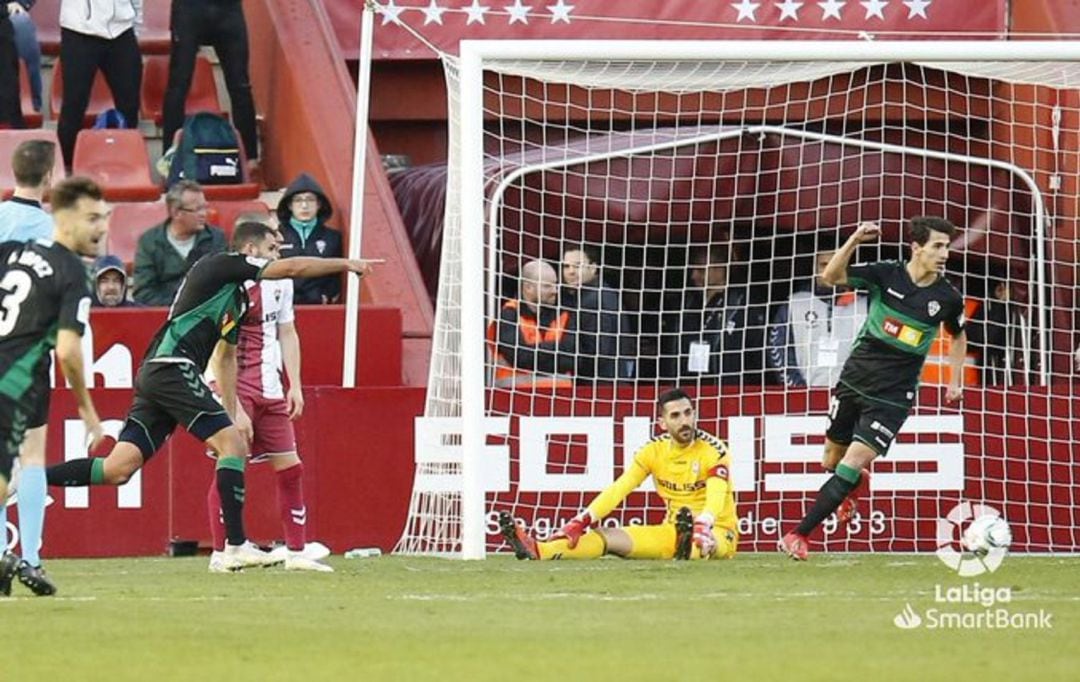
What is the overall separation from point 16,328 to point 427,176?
812 centimetres

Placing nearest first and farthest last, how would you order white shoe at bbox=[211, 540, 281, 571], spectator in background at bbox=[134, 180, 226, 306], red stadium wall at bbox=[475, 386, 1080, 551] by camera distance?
1. white shoe at bbox=[211, 540, 281, 571]
2. red stadium wall at bbox=[475, 386, 1080, 551]
3. spectator in background at bbox=[134, 180, 226, 306]

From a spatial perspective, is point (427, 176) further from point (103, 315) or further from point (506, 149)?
point (103, 315)

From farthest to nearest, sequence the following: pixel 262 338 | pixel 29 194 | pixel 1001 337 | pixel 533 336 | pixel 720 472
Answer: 1. pixel 1001 337
2. pixel 533 336
3. pixel 720 472
4. pixel 262 338
5. pixel 29 194

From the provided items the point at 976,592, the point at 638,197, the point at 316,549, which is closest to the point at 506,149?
the point at 638,197

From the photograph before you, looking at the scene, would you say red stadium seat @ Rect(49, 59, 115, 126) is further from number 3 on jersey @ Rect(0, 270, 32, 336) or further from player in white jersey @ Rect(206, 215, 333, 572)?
number 3 on jersey @ Rect(0, 270, 32, 336)

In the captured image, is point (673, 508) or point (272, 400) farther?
point (673, 508)

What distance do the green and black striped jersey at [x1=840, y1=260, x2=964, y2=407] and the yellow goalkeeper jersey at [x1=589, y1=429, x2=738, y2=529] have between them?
923 millimetres

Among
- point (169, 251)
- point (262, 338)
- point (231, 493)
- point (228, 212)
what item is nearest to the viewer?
point (231, 493)

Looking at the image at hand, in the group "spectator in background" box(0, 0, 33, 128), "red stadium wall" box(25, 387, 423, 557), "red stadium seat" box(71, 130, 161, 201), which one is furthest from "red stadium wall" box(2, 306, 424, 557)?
"spectator in background" box(0, 0, 33, 128)

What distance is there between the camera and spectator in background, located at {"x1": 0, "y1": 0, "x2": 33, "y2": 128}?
1625 cm

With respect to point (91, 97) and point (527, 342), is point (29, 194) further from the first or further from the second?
point (91, 97)

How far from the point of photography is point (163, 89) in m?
17.9

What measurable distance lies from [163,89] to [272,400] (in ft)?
19.9

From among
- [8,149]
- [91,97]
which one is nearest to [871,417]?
[8,149]
